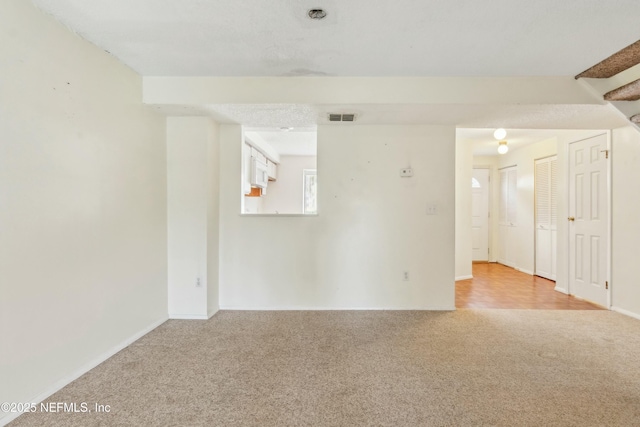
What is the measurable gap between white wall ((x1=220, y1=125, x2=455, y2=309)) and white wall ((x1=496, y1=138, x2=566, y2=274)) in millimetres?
3116

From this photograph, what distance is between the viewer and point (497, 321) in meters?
3.02

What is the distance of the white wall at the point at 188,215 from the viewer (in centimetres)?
309

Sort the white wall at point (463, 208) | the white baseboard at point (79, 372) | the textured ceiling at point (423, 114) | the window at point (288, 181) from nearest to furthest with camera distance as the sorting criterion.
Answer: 1. the white baseboard at point (79, 372)
2. the textured ceiling at point (423, 114)
3. the white wall at point (463, 208)
4. the window at point (288, 181)

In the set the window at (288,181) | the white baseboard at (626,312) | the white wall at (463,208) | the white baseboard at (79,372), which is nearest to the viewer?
the white baseboard at (79,372)

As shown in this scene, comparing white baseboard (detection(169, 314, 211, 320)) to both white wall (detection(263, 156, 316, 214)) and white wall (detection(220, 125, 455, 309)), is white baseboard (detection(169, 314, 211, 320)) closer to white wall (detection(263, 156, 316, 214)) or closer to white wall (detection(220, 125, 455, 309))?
white wall (detection(220, 125, 455, 309))

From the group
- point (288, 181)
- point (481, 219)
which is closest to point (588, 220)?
point (481, 219)

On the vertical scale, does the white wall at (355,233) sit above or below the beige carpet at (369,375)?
above

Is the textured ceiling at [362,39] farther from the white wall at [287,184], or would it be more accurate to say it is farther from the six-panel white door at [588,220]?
the white wall at [287,184]

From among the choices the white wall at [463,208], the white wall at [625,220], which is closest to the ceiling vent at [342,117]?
the white wall at [463,208]

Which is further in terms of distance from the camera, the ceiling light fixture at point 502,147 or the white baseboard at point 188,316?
the ceiling light fixture at point 502,147

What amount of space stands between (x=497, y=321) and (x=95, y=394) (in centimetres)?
343

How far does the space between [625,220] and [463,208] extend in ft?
6.28

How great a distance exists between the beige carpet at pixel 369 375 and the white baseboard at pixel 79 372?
0.15ft

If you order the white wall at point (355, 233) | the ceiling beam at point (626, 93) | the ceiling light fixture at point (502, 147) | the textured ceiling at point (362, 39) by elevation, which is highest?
the textured ceiling at point (362, 39)
